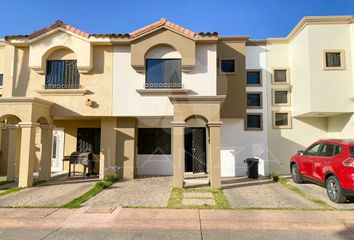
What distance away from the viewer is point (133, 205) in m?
6.95

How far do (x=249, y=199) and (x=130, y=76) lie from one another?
7133mm

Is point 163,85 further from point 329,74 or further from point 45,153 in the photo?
point 329,74

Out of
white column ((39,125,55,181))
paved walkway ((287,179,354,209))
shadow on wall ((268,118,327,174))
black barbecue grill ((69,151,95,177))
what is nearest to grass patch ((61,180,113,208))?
black barbecue grill ((69,151,95,177))

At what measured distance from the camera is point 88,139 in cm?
1300

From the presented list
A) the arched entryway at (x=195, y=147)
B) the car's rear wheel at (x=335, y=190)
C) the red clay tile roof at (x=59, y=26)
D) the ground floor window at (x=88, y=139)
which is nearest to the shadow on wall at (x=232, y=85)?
the arched entryway at (x=195, y=147)

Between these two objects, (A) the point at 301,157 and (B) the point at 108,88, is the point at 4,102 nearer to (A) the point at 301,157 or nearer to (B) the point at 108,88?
(B) the point at 108,88

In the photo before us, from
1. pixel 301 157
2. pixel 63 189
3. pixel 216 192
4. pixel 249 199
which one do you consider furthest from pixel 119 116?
pixel 301 157

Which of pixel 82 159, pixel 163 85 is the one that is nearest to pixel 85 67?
pixel 163 85

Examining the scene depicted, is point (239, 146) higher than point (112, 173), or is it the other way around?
point (239, 146)

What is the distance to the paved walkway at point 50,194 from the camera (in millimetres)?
7219

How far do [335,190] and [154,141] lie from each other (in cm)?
841

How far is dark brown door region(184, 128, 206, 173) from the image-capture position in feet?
41.9

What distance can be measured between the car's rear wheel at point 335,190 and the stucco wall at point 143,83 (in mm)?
5463

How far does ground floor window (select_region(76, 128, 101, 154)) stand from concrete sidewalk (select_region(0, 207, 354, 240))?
21.2 ft
